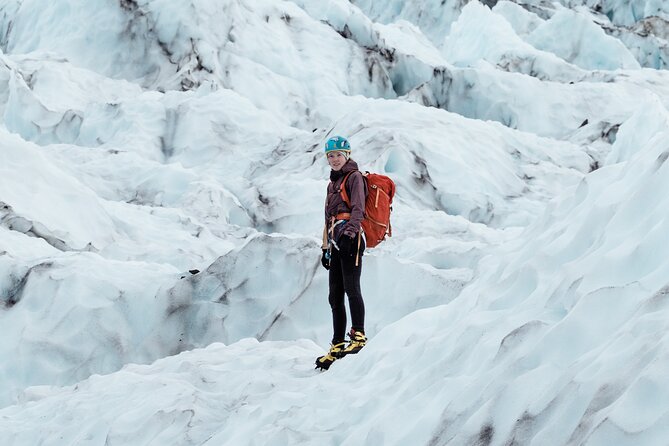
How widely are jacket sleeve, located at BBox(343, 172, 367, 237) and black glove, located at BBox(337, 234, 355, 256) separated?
0.25 ft

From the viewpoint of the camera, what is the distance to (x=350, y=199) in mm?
4730

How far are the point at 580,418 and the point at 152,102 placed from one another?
604 inches

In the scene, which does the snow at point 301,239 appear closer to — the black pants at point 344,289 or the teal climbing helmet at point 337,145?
Result: the black pants at point 344,289

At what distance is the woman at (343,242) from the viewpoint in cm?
471

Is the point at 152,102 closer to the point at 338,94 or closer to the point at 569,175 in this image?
the point at 338,94

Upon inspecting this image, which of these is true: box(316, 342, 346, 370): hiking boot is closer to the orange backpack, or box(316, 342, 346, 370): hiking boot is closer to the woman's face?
the orange backpack

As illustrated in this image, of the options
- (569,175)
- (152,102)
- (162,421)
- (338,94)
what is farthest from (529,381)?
(338,94)

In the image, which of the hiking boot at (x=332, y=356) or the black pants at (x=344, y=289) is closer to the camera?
the black pants at (x=344, y=289)

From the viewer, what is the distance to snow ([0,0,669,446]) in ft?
10.4

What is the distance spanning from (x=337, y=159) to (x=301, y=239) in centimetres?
273

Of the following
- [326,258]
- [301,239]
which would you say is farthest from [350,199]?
[301,239]

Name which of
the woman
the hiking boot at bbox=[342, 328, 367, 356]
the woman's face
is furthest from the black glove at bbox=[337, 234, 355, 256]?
the hiking boot at bbox=[342, 328, 367, 356]

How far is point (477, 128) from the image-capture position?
13.9 metres

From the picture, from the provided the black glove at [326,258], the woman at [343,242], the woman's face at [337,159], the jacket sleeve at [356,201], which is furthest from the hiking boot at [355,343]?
the woman's face at [337,159]
